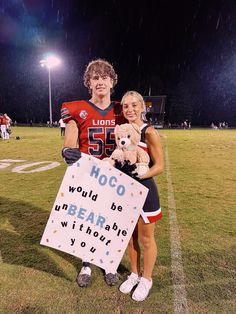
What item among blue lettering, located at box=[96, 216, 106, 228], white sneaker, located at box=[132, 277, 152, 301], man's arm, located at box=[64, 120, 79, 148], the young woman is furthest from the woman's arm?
white sneaker, located at box=[132, 277, 152, 301]

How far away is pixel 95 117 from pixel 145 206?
0.95 metres

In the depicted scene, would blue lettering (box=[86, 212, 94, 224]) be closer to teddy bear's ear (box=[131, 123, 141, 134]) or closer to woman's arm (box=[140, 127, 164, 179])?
woman's arm (box=[140, 127, 164, 179])

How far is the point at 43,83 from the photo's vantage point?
62.6 meters

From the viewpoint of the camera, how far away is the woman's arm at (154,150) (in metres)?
2.60

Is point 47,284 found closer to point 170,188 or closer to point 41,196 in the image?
point 41,196

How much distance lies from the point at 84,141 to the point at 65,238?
0.93 metres

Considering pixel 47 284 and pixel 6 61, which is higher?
pixel 6 61

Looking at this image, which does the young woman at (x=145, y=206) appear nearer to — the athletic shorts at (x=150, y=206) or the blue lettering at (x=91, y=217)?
the athletic shorts at (x=150, y=206)

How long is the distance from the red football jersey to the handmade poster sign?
0.33 meters

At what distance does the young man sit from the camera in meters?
2.87

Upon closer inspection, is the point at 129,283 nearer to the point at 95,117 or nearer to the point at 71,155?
the point at 71,155

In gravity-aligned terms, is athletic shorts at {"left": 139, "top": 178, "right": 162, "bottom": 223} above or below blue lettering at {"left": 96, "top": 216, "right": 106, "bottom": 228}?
above

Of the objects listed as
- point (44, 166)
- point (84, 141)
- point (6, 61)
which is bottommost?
point (44, 166)

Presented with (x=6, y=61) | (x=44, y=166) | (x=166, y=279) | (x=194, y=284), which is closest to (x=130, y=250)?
(x=166, y=279)
